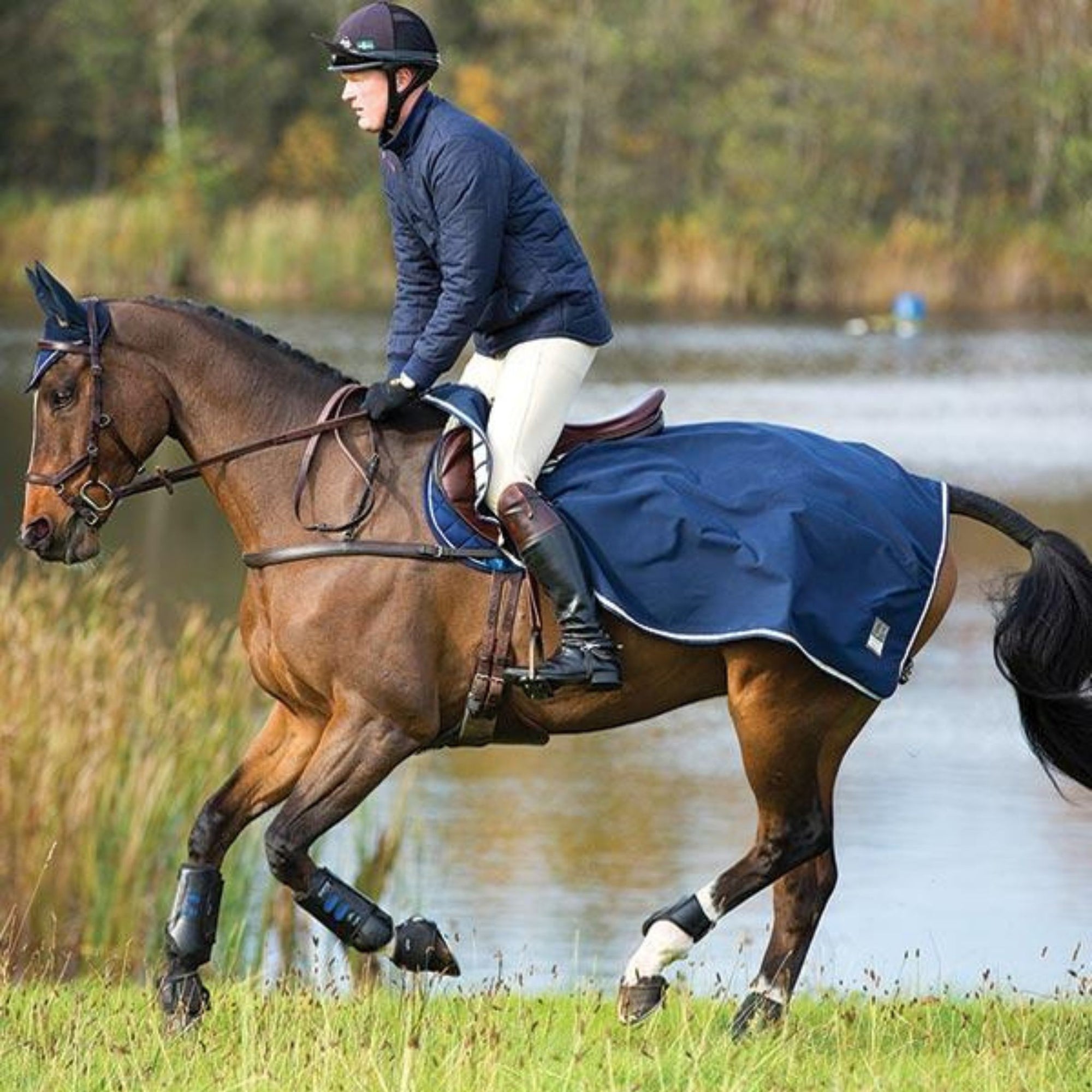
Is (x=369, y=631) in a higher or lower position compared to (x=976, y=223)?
higher

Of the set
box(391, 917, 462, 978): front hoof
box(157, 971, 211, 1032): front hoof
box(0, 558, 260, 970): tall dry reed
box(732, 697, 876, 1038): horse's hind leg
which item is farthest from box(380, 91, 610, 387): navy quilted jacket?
box(0, 558, 260, 970): tall dry reed

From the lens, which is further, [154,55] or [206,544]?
[154,55]

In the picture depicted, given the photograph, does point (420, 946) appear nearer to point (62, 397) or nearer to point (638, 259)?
point (62, 397)

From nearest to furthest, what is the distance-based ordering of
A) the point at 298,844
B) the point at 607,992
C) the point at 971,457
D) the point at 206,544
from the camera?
1. the point at 298,844
2. the point at 607,992
3. the point at 206,544
4. the point at 971,457

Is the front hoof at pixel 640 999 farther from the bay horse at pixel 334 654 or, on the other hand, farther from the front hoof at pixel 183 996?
the front hoof at pixel 183 996

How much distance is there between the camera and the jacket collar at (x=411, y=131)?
6.74m

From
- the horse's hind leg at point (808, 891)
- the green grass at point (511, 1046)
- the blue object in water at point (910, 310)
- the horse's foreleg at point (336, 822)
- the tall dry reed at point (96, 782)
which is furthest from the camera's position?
the blue object in water at point (910, 310)

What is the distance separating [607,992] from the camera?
8.84 meters

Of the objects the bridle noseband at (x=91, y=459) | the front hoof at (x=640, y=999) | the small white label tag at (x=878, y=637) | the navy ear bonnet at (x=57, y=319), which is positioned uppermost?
the navy ear bonnet at (x=57, y=319)

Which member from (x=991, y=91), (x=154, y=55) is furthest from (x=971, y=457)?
(x=154, y=55)

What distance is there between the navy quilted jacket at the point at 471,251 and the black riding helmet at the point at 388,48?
73mm

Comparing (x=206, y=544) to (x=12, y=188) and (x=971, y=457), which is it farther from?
(x=12, y=188)

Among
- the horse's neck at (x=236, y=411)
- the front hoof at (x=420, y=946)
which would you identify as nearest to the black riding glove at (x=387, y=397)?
the horse's neck at (x=236, y=411)

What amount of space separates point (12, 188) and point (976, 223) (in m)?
16.2
